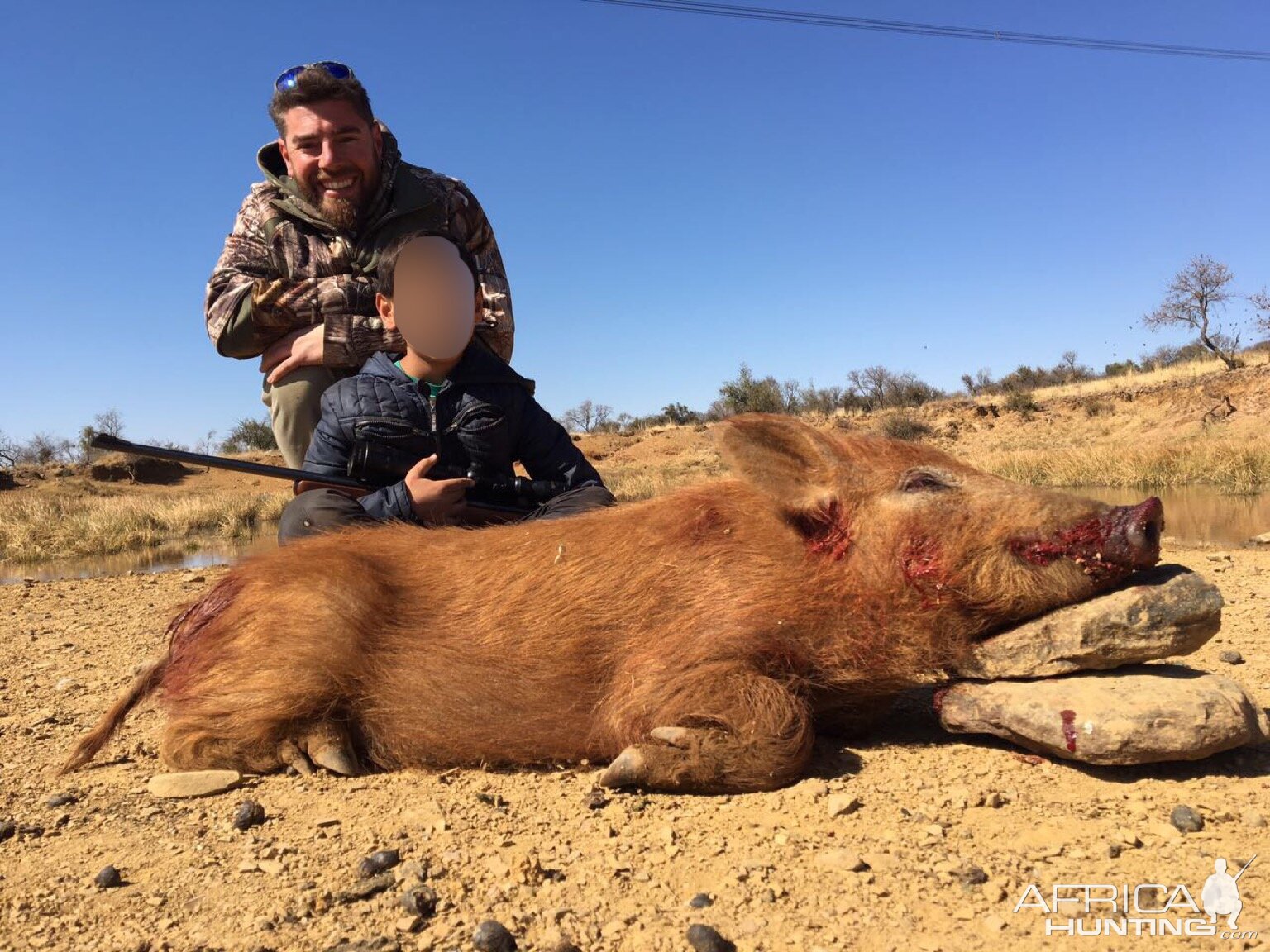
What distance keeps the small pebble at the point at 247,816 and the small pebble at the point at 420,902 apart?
0.89m

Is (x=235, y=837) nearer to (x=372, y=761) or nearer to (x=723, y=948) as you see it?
(x=372, y=761)

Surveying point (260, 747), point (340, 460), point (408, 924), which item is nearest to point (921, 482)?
point (408, 924)

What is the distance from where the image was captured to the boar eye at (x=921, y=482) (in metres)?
3.60

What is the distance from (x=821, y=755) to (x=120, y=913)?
2.37 meters

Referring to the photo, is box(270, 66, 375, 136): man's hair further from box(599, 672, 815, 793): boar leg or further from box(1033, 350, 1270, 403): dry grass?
box(1033, 350, 1270, 403): dry grass

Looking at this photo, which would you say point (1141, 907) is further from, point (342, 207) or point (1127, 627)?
point (342, 207)

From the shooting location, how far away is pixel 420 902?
2389 mm

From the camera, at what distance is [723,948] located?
2168 mm

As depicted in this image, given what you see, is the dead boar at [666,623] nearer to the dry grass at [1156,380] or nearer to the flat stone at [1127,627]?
the flat stone at [1127,627]

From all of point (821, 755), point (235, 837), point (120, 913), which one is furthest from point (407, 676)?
point (821, 755)

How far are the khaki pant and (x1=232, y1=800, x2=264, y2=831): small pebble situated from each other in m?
3.02

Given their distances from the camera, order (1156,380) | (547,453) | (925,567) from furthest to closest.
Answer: (1156,380), (547,453), (925,567)

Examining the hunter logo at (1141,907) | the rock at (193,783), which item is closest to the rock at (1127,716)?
the hunter logo at (1141,907)

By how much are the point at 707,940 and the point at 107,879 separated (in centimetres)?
180
